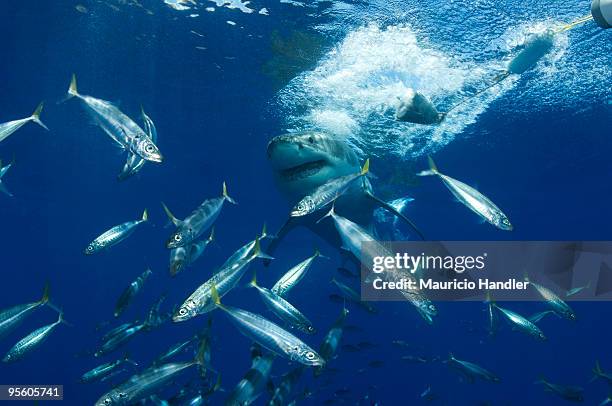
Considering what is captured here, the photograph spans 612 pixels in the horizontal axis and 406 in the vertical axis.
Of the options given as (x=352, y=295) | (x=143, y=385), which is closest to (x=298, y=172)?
(x=352, y=295)

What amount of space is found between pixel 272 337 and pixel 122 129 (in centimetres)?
247

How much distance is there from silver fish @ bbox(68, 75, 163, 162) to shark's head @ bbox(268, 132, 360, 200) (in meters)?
2.74

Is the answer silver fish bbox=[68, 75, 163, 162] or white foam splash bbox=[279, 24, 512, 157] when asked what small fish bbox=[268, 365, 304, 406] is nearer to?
silver fish bbox=[68, 75, 163, 162]

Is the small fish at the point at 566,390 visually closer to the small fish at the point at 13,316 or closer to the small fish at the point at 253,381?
the small fish at the point at 253,381

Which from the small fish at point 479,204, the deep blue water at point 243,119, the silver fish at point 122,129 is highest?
the silver fish at point 122,129

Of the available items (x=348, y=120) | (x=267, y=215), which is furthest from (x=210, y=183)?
(x=348, y=120)

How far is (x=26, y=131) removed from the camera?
67.4ft

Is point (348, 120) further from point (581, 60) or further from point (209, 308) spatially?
point (209, 308)

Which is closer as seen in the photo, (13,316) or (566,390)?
(13,316)

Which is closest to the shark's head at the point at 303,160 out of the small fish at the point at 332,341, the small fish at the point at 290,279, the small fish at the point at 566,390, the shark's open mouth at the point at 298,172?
the shark's open mouth at the point at 298,172

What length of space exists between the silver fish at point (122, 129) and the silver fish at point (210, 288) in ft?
4.19

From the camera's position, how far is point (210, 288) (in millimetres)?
4094

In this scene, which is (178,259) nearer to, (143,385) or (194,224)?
(194,224)

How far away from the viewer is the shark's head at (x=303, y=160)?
6752mm
